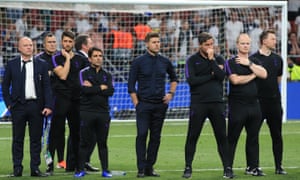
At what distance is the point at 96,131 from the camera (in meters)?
13.4

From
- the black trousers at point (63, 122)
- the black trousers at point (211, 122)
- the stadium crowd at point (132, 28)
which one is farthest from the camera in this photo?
the stadium crowd at point (132, 28)

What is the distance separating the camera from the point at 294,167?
14570 mm

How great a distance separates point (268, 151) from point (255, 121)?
3695 mm

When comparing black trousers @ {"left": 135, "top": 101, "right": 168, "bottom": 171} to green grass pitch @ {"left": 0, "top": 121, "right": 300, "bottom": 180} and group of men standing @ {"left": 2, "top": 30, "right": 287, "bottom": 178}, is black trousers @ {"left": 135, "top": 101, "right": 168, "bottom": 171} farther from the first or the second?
green grass pitch @ {"left": 0, "top": 121, "right": 300, "bottom": 180}

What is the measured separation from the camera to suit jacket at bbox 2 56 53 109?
43.9 ft

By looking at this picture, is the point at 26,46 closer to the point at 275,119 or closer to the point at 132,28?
the point at 275,119

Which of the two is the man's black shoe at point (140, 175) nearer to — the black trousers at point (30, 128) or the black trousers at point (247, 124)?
the black trousers at point (247, 124)

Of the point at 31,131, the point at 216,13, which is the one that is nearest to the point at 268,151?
the point at 31,131

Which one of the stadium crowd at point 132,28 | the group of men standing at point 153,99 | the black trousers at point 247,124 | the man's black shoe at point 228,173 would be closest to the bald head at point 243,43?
the group of men standing at point 153,99

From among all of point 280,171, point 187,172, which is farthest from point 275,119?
point 187,172

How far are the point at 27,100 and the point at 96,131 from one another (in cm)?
111

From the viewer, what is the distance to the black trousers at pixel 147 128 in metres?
13.4

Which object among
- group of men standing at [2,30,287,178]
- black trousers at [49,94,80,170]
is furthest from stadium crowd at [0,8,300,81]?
group of men standing at [2,30,287,178]

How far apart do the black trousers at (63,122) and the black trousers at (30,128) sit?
712 millimetres
